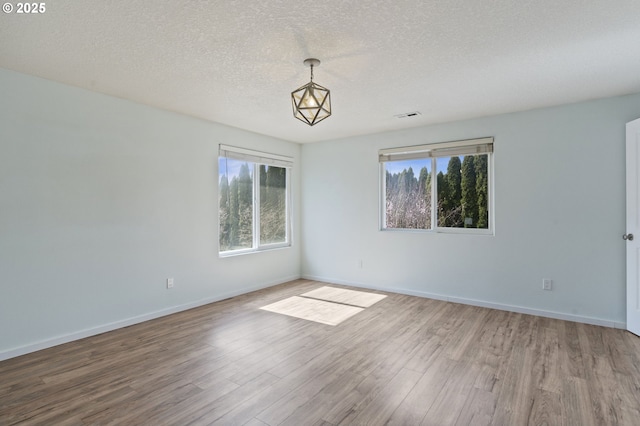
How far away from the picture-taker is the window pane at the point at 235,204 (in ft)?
15.3

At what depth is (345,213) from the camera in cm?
546

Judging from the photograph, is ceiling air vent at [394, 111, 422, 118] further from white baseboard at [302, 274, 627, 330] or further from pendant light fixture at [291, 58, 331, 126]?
white baseboard at [302, 274, 627, 330]

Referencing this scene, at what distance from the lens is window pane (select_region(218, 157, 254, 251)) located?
4.65m

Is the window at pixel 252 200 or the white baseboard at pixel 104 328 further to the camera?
the window at pixel 252 200

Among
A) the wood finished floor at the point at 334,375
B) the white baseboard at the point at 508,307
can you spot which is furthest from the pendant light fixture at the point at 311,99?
the white baseboard at the point at 508,307

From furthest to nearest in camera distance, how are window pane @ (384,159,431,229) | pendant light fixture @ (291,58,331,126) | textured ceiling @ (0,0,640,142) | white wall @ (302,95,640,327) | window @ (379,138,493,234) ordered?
1. window pane @ (384,159,431,229)
2. window @ (379,138,493,234)
3. white wall @ (302,95,640,327)
4. pendant light fixture @ (291,58,331,126)
5. textured ceiling @ (0,0,640,142)

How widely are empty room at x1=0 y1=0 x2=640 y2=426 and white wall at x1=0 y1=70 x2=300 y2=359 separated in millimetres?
20

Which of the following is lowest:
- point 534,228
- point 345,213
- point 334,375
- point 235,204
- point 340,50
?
point 334,375

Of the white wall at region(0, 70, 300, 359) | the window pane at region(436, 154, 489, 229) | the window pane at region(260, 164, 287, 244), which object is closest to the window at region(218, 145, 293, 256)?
the window pane at region(260, 164, 287, 244)

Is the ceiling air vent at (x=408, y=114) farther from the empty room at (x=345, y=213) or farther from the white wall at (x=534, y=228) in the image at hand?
the white wall at (x=534, y=228)

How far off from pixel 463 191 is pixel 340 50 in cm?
287

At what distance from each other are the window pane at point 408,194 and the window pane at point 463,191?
194mm

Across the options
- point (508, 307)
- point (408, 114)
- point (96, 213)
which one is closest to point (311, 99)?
point (408, 114)

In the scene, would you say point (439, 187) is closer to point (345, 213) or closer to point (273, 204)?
point (345, 213)
